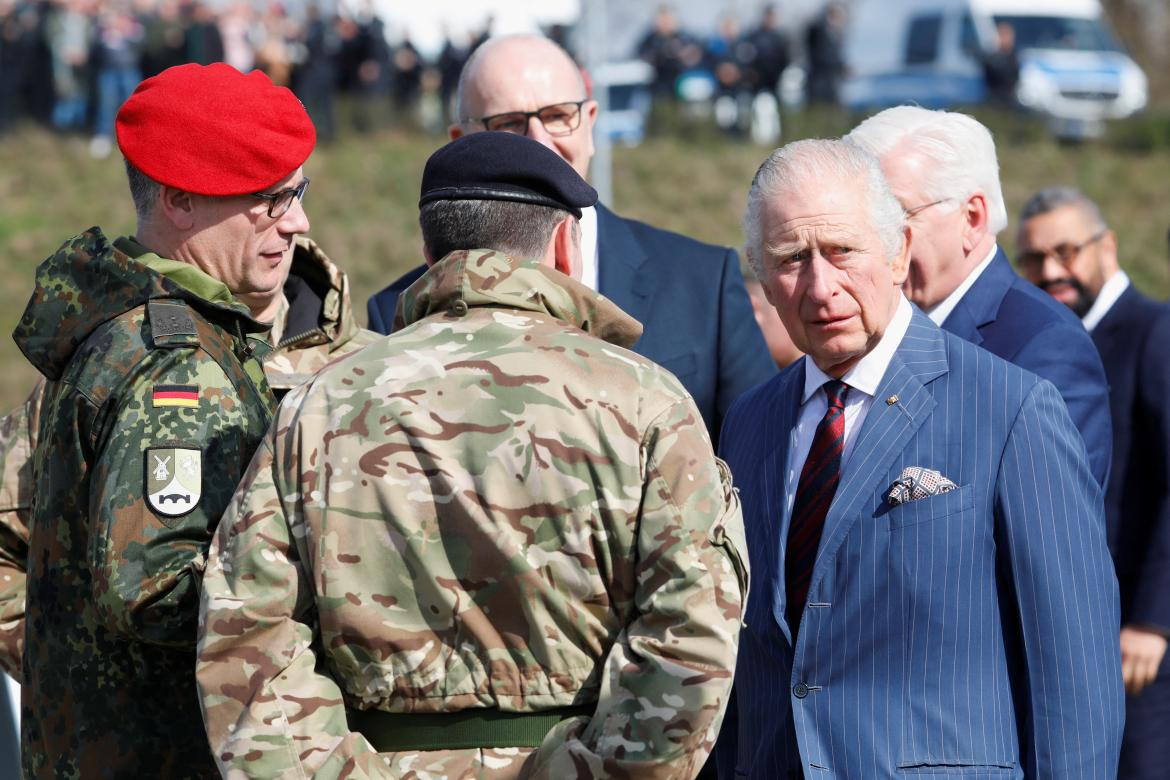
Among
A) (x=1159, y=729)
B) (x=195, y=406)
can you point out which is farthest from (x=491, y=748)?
(x=1159, y=729)

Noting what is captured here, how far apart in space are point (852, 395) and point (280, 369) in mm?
1322

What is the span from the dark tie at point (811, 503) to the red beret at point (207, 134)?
1139 millimetres

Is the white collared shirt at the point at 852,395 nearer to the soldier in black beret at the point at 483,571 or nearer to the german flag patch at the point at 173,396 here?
the soldier in black beret at the point at 483,571

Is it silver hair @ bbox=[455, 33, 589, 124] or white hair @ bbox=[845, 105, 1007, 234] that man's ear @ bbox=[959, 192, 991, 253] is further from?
silver hair @ bbox=[455, 33, 589, 124]

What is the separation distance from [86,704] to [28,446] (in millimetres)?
713

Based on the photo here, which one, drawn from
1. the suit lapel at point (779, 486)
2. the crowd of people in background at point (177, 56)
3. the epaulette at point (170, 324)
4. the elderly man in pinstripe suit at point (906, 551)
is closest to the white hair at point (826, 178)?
the elderly man in pinstripe suit at point (906, 551)

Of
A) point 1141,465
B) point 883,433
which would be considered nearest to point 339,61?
point 1141,465

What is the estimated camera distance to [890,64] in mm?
23531

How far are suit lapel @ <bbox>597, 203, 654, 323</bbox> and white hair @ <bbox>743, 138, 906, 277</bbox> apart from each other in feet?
2.87

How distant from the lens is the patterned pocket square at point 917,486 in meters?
2.70

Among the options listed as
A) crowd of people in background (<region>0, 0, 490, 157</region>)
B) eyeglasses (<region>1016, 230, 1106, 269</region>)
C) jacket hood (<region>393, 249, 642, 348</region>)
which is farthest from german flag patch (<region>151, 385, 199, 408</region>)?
crowd of people in background (<region>0, 0, 490, 157</region>)

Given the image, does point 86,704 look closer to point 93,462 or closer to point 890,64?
point 93,462

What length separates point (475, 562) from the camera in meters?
2.20

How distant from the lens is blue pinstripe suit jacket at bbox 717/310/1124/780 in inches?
104
